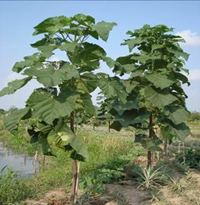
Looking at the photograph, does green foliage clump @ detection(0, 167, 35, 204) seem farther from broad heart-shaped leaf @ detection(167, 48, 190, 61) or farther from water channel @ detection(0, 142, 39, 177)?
broad heart-shaped leaf @ detection(167, 48, 190, 61)

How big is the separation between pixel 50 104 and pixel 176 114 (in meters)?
2.28

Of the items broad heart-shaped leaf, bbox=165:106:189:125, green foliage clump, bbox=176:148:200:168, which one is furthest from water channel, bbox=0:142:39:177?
broad heart-shaped leaf, bbox=165:106:189:125

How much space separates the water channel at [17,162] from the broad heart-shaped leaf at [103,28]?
4470 mm

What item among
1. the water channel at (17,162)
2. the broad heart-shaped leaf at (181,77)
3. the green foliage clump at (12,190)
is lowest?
the water channel at (17,162)

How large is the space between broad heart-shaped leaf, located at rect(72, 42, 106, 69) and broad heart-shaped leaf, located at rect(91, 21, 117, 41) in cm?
19

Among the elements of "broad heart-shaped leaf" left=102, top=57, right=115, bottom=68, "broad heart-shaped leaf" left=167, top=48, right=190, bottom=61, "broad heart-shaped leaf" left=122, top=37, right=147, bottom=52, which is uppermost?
"broad heart-shaped leaf" left=122, top=37, right=147, bottom=52

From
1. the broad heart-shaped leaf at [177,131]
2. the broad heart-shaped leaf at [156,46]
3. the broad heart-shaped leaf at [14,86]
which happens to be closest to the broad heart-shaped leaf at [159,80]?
the broad heart-shaped leaf at [156,46]

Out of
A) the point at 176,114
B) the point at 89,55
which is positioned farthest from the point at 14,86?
the point at 176,114

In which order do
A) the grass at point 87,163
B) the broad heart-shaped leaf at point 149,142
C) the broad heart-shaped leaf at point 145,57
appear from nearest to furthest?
the broad heart-shaped leaf at point 145,57, the broad heart-shaped leaf at point 149,142, the grass at point 87,163

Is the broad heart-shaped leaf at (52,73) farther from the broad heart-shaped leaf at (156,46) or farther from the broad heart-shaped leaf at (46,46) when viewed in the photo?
the broad heart-shaped leaf at (156,46)

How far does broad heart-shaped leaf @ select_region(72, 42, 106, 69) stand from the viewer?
9.59 ft

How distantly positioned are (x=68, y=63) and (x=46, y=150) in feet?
2.72

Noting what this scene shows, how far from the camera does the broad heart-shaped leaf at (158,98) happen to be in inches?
164

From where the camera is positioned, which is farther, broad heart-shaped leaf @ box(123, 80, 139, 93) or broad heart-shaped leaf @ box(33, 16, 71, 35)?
broad heart-shaped leaf @ box(123, 80, 139, 93)
